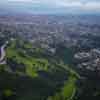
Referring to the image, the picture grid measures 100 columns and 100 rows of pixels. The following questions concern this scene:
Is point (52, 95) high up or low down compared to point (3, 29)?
down

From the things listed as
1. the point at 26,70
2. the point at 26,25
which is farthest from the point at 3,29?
the point at 26,70

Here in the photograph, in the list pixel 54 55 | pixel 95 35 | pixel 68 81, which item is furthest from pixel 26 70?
pixel 95 35

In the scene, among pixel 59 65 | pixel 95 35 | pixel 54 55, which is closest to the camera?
pixel 59 65

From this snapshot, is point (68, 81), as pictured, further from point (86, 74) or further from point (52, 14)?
point (52, 14)

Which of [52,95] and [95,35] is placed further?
[95,35]

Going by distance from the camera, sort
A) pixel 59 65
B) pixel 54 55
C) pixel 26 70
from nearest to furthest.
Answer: pixel 26 70 → pixel 59 65 → pixel 54 55

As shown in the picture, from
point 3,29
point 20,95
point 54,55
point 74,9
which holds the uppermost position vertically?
point 74,9
